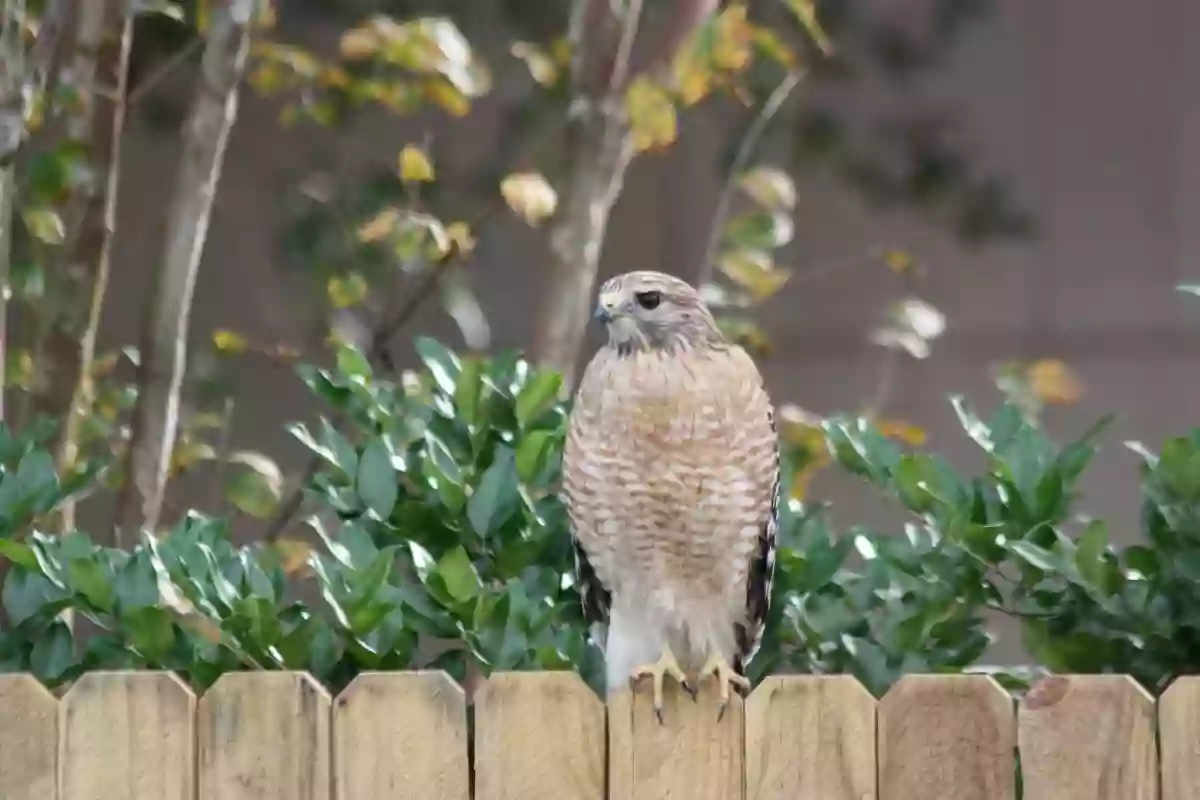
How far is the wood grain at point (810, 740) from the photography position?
151 cm

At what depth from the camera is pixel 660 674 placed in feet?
5.42

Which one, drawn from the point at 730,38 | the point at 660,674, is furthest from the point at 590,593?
the point at 730,38

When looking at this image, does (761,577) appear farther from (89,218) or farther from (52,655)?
(89,218)

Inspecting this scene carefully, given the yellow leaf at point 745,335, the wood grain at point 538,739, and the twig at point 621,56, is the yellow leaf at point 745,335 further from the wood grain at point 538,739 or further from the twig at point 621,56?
the wood grain at point 538,739

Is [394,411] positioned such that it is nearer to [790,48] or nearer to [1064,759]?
[1064,759]

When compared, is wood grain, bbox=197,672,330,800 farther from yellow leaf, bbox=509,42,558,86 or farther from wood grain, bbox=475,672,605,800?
yellow leaf, bbox=509,42,558,86

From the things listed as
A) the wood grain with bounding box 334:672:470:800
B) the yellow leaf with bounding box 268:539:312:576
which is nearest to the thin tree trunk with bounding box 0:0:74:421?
the yellow leaf with bounding box 268:539:312:576

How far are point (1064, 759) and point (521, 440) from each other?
0.78m

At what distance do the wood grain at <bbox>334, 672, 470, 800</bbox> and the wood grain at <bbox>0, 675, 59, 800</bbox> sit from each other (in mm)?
298

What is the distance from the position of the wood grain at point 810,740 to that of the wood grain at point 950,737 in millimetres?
27

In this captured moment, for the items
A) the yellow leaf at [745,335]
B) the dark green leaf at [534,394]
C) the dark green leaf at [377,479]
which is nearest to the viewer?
the dark green leaf at [377,479]

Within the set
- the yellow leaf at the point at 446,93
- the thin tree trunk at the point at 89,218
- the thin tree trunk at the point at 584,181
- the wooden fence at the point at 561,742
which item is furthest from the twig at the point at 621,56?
the wooden fence at the point at 561,742

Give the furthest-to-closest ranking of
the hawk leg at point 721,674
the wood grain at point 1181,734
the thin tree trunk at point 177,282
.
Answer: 1. the thin tree trunk at point 177,282
2. the hawk leg at point 721,674
3. the wood grain at point 1181,734

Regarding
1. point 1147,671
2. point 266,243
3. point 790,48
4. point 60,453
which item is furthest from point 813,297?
point 1147,671
